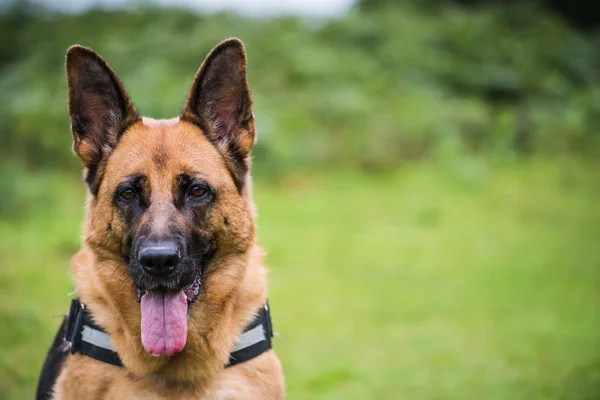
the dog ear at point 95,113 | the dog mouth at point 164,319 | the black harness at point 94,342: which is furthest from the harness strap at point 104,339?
the dog ear at point 95,113

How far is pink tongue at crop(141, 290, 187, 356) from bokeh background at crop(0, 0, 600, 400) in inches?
42.3

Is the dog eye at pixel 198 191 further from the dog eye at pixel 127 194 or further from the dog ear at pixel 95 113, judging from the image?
the dog ear at pixel 95 113

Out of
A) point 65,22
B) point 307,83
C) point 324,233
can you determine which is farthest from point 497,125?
point 65,22

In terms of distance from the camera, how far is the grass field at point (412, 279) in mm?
6062

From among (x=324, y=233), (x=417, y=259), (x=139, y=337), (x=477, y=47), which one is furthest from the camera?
(x=477, y=47)

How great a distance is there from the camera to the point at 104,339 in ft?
10.0

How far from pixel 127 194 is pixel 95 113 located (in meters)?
0.47

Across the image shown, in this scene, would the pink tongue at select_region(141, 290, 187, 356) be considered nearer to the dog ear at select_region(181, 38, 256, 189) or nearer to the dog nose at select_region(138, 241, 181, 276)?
the dog nose at select_region(138, 241, 181, 276)

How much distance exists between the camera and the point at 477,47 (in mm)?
16359

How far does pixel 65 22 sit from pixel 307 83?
5.40 metres

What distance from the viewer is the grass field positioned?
606cm

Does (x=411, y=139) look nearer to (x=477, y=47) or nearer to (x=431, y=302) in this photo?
(x=477, y=47)

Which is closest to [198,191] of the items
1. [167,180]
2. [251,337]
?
[167,180]

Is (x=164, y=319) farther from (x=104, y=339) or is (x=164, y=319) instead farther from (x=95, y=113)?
(x=95, y=113)
